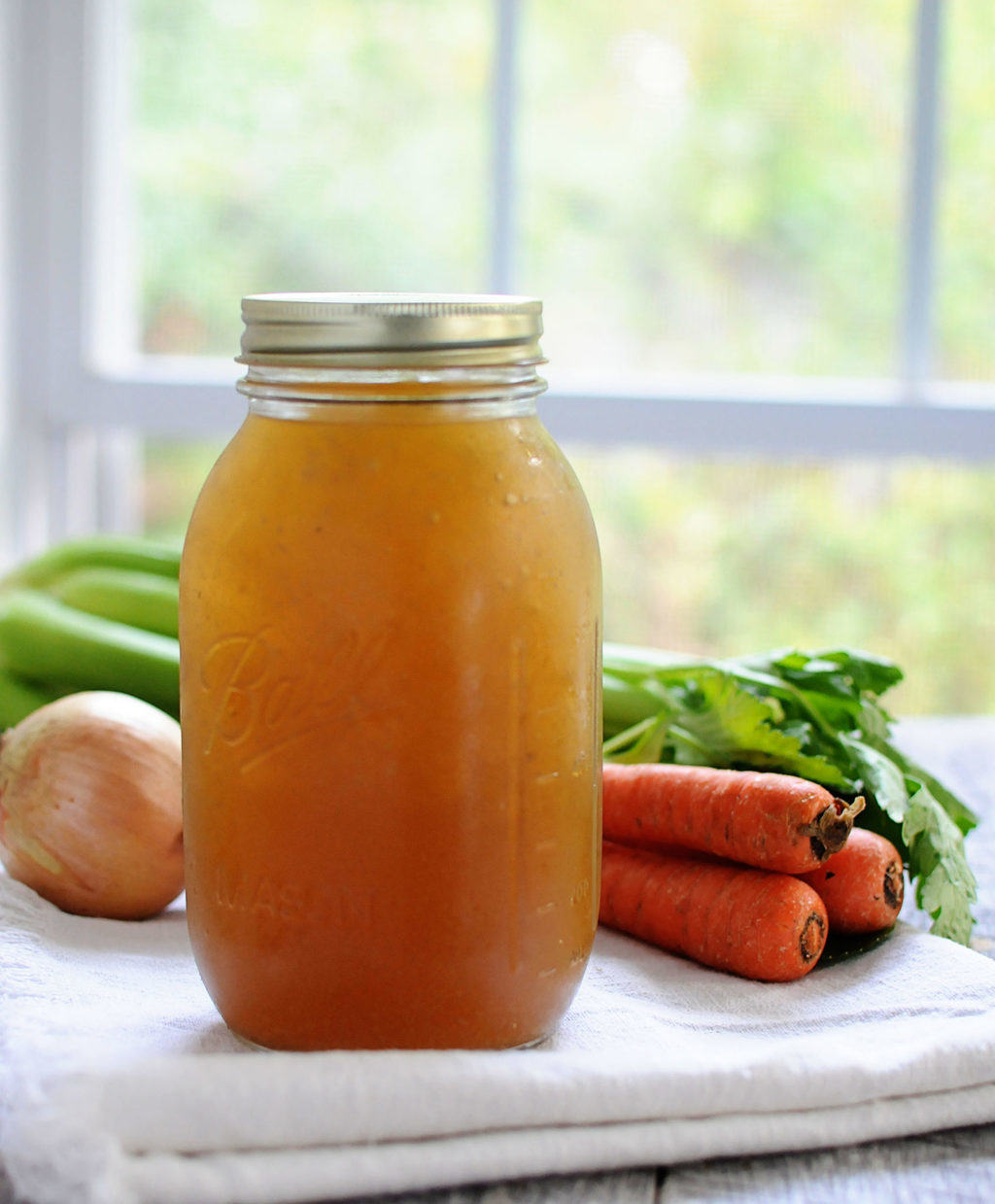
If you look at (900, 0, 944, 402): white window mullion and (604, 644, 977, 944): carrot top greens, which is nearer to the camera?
(604, 644, 977, 944): carrot top greens

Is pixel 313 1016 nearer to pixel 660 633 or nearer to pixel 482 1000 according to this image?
pixel 482 1000

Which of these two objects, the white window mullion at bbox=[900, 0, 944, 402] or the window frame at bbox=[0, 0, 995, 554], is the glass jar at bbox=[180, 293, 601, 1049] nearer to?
the window frame at bbox=[0, 0, 995, 554]

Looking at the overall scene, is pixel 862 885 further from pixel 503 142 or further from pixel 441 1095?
pixel 503 142

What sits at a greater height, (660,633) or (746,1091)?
(746,1091)

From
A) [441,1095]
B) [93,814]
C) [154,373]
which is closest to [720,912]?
[441,1095]

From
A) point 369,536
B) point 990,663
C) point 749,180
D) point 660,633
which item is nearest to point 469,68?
point 749,180

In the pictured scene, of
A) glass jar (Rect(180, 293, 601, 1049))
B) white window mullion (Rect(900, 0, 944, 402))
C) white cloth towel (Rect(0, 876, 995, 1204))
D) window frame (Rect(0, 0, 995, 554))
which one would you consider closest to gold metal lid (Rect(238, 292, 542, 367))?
glass jar (Rect(180, 293, 601, 1049))

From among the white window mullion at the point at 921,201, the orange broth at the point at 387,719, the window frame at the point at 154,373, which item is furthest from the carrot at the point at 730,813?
the white window mullion at the point at 921,201
